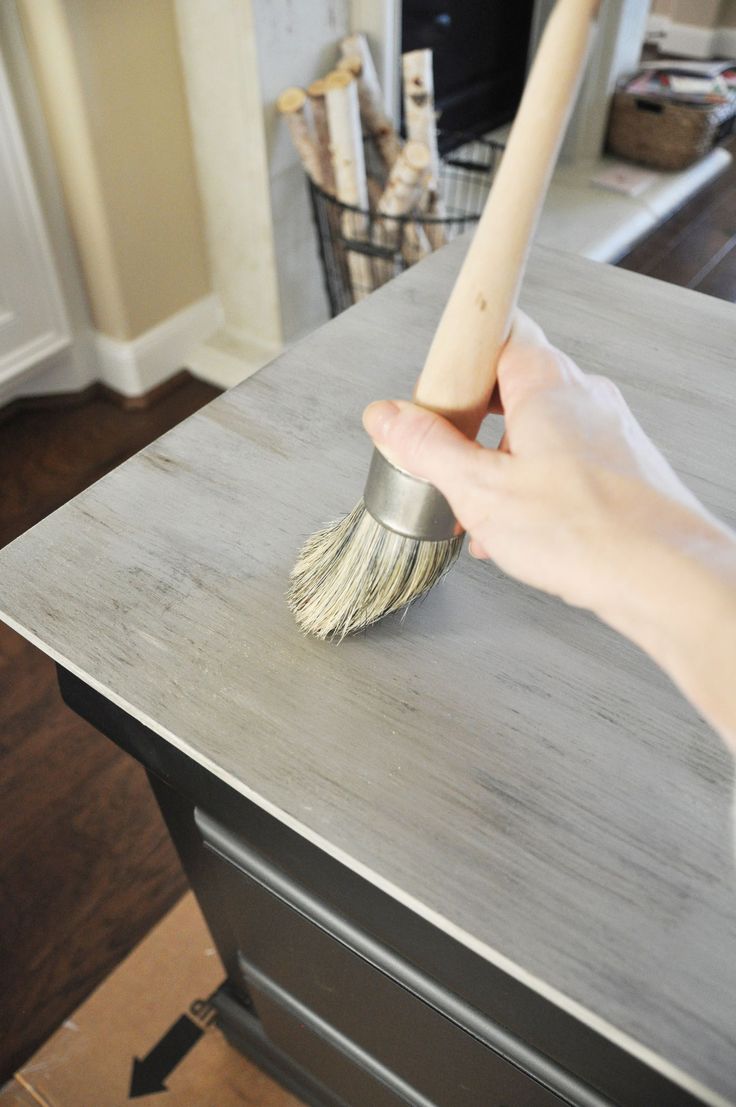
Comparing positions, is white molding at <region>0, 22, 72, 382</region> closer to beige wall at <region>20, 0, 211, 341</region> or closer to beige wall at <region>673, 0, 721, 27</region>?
beige wall at <region>20, 0, 211, 341</region>

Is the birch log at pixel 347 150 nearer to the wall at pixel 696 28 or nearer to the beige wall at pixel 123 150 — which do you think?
the beige wall at pixel 123 150

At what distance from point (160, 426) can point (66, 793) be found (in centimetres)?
93

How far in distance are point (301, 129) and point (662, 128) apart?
5.35 ft

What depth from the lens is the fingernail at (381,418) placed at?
501mm

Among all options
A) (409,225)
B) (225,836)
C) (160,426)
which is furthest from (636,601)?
(160,426)

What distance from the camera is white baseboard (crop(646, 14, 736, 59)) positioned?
3953 millimetres

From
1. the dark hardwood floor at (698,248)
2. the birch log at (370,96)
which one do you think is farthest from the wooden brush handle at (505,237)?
the dark hardwood floor at (698,248)

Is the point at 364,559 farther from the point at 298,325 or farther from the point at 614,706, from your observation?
the point at 298,325

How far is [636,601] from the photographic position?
1.37 ft

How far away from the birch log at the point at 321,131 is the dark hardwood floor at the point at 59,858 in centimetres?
112

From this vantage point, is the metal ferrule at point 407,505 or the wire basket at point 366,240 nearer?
the metal ferrule at point 407,505

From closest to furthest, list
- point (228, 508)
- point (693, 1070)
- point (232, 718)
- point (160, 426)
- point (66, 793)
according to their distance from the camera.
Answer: point (693, 1070) → point (232, 718) → point (228, 508) → point (66, 793) → point (160, 426)

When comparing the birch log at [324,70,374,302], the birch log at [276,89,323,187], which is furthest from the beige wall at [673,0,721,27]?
the birch log at [276,89,323,187]

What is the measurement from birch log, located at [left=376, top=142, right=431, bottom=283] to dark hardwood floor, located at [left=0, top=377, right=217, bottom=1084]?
3.70 feet
